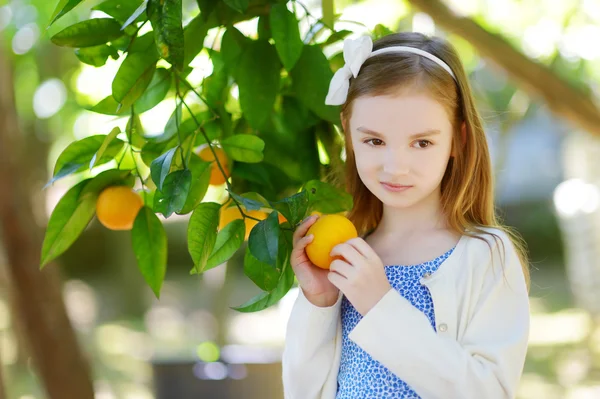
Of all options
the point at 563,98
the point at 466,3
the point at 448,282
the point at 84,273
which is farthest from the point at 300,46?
the point at 84,273

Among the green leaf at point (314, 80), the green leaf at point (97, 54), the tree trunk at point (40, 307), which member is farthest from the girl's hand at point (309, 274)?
the tree trunk at point (40, 307)

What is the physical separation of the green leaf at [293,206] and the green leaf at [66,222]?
0.92 feet

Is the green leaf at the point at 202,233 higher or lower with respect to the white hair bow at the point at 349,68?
lower

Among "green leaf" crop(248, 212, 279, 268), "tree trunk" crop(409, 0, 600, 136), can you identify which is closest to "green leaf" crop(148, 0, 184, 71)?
"green leaf" crop(248, 212, 279, 268)

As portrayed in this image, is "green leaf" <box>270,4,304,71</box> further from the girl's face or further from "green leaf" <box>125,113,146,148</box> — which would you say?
"green leaf" <box>125,113,146,148</box>

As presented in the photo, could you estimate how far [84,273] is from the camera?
9766 millimetres

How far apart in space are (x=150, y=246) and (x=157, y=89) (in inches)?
8.1

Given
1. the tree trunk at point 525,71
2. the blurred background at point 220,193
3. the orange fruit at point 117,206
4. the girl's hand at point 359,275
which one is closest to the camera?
the girl's hand at point 359,275

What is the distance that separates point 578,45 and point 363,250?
6.90 ft

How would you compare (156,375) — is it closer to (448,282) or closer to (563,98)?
(563,98)

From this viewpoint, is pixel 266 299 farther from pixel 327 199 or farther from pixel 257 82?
pixel 257 82

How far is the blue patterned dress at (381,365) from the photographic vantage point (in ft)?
3.17

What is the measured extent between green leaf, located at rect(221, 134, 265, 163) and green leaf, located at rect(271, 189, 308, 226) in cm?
11

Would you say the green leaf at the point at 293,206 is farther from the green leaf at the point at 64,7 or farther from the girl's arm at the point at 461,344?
the green leaf at the point at 64,7
